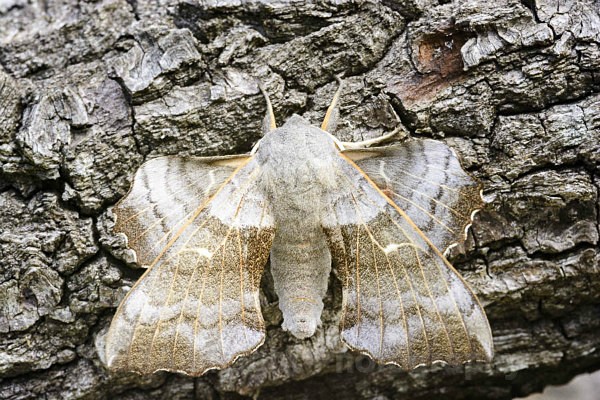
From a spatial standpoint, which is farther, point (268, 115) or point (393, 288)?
point (268, 115)

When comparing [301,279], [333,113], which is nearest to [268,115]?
[333,113]

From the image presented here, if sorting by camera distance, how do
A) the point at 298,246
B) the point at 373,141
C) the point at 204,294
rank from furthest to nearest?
the point at 373,141, the point at 298,246, the point at 204,294

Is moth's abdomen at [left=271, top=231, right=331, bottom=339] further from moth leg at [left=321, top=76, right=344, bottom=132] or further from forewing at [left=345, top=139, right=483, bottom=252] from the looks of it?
moth leg at [left=321, top=76, right=344, bottom=132]

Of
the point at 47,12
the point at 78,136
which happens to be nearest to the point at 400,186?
the point at 78,136

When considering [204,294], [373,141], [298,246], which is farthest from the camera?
[373,141]

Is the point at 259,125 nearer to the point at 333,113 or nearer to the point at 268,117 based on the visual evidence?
the point at 268,117

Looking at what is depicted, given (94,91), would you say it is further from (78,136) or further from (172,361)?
(172,361)
